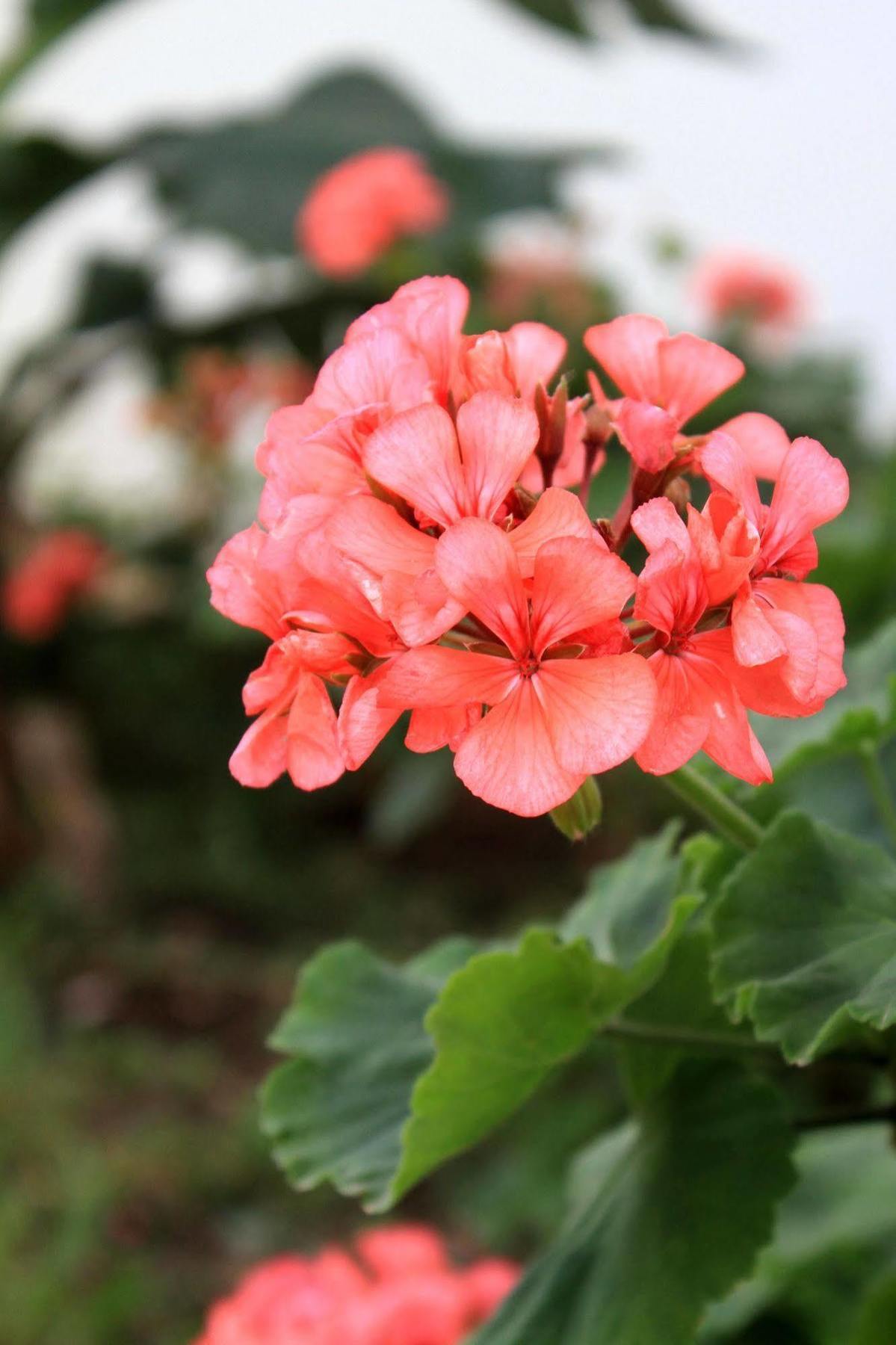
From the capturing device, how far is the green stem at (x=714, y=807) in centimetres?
45

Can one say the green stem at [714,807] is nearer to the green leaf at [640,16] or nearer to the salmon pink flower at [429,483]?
the salmon pink flower at [429,483]

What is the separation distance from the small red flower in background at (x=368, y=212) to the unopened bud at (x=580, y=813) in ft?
5.73

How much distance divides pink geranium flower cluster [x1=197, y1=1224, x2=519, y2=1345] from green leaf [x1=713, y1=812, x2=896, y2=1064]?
299 millimetres

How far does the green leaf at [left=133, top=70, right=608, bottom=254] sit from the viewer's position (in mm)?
2414

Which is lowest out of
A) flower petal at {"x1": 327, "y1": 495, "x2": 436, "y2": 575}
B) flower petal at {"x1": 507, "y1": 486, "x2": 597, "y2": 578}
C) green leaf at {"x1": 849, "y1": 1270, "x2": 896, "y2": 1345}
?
green leaf at {"x1": 849, "y1": 1270, "x2": 896, "y2": 1345}

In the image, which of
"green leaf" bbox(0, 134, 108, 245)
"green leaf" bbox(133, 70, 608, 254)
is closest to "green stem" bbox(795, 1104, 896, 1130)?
"green leaf" bbox(133, 70, 608, 254)

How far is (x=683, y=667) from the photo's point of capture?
15.4 inches

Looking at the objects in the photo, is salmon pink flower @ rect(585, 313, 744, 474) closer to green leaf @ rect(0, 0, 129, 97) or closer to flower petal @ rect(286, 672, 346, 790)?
flower petal @ rect(286, 672, 346, 790)

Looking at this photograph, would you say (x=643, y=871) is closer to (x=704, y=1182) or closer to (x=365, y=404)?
(x=704, y=1182)

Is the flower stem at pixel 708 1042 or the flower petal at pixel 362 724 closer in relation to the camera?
the flower petal at pixel 362 724

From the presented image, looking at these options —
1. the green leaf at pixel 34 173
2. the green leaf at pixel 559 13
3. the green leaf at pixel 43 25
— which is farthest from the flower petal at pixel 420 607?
the green leaf at pixel 43 25

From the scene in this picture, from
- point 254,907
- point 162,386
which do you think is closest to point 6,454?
point 162,386

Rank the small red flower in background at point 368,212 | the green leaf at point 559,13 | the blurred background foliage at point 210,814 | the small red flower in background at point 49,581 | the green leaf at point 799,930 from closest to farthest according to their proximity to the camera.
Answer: the green leaf at point 799,930
the blurred background foliage at point 210,814
the small red flower in background at point 368,212
the green leaf at point 559,13
the small red flower in background at point 49,581

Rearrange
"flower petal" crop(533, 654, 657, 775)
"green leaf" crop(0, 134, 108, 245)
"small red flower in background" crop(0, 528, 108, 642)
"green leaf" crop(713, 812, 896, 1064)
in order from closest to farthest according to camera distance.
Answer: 1. "flower petal" crop(533, 654, 657, 775)
2. "green leaf" crop(713, 812, 896, 1064)
3. "green leaf" crop(0, 134, 108, 245)
4. "small red flower in background" crop(0, 528, 108, 642)
